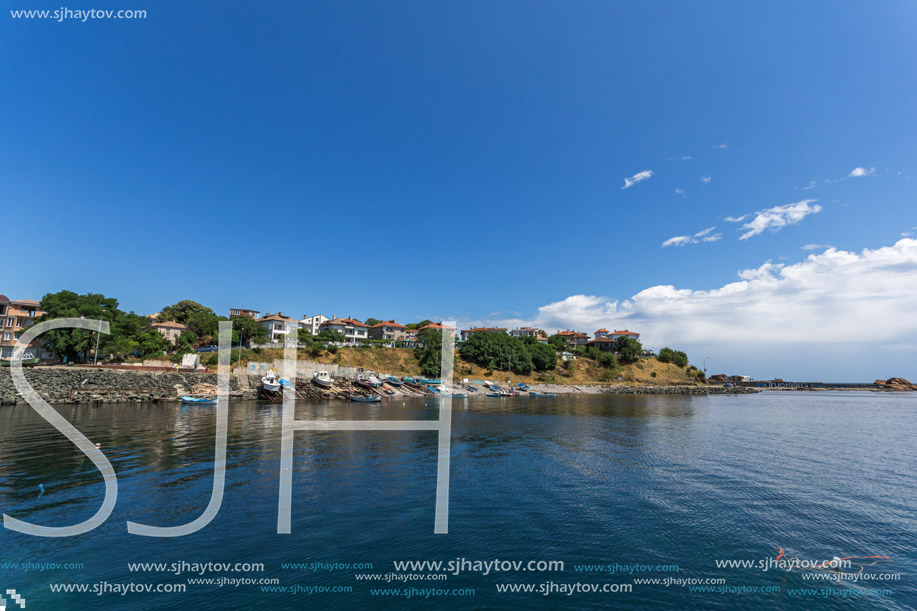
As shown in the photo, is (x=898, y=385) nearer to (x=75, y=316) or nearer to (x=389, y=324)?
(x=389, y=324)

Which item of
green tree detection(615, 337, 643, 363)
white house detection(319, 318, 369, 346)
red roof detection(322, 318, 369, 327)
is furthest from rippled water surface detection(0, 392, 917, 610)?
green tree detection(615, 337, 643, 363)

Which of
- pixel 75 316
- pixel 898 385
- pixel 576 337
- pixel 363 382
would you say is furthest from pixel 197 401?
pixel 898 385

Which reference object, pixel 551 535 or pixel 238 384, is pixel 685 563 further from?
pixel 238 384

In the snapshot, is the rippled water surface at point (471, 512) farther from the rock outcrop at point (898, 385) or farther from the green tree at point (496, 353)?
the rock outcrop at point (898, 385)

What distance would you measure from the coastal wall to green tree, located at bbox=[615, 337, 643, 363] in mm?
117539

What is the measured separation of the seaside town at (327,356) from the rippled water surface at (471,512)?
97.5 ft

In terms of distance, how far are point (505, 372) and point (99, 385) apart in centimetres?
8451

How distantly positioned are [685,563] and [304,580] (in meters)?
11.6

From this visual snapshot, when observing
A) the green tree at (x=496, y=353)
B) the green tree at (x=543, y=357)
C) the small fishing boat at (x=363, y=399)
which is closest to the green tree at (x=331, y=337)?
the green tree at (x=496, y=353)

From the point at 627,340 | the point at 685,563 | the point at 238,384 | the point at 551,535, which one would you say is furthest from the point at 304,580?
the point at 627,340

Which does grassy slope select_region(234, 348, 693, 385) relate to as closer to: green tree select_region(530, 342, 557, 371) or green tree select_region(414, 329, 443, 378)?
green tree select_region(414, 329, 443, 378)

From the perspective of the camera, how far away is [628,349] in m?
133

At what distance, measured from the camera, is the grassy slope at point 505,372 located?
92.0m

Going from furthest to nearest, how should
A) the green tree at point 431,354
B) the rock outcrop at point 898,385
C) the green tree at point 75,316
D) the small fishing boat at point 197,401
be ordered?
the rock outcrop at point 898,385 → the green tree at point 431,354 → the green tree at point 75,316 → the small fishing boat at point 197,401
